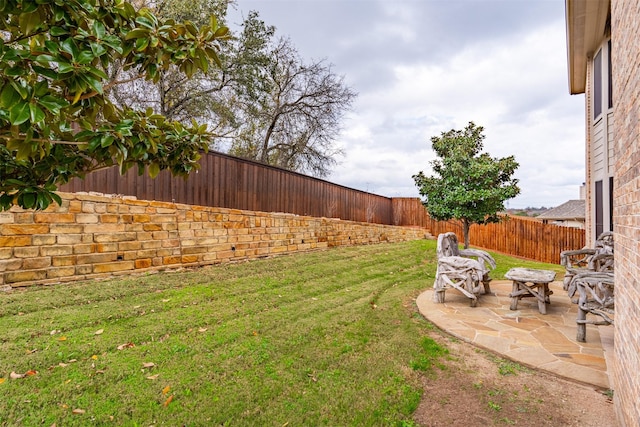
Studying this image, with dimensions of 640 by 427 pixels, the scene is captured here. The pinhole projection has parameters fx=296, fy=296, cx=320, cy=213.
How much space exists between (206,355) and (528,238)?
1390 centimetres

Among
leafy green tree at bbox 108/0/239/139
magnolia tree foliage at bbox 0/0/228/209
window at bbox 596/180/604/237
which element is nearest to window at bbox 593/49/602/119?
window at bbox 596/180/604/237

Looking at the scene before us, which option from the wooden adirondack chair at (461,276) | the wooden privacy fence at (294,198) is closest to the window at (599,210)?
the wooden adirondack chair at (461,276)

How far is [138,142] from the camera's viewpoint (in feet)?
4.26

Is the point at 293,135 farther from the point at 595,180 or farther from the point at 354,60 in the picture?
the point at 595,180

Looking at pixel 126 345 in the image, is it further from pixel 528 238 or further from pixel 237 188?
pixel 528 238

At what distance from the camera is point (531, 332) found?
3748 mm

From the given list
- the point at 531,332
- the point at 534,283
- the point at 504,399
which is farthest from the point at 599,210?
the point at 504,399

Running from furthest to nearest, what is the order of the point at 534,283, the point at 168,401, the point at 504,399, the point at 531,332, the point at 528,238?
the point at 528,238 < the point at 534,283 < the point at 531,332 < the point at 504,399 < the point at 168,401

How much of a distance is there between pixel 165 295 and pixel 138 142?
3.90m

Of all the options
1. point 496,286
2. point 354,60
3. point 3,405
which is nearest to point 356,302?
point 496,286

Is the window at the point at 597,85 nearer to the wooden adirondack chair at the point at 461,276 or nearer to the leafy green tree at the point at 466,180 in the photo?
the leafy green tree at the point at 466,180

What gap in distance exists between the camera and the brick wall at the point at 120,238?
4.13 metres

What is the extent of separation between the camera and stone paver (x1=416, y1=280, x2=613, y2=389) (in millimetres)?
2932

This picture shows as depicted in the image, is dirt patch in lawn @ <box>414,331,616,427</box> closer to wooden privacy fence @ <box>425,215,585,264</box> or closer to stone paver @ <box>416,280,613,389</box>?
stone paver @ <box>416,280,613,389</box>
